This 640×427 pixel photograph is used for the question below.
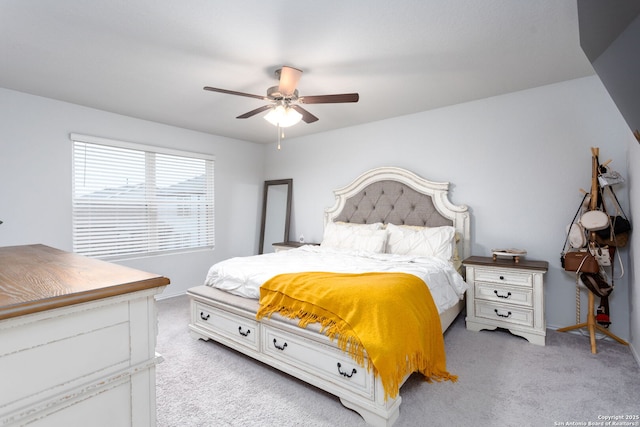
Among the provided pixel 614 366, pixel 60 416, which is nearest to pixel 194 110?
pixel 60 416

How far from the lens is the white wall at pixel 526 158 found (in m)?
2.75

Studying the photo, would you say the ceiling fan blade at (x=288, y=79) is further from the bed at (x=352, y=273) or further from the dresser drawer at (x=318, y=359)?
the dresser drawer at (x=318, y=359)

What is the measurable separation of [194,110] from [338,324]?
3043mm

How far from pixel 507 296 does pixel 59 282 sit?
3179mm

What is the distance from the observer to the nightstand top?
269 centimetres

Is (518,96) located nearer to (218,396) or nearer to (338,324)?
(338,324)

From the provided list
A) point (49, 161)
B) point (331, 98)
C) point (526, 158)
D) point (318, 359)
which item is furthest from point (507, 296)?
point (49, 161)

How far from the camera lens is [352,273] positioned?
241 centimetres

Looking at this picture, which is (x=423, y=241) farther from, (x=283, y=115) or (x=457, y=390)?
(x=283, y=115)

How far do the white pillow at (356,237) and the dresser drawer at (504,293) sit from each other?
1.03 meters

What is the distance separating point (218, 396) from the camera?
6.47 ft

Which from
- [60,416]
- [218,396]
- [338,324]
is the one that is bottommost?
[218,396]

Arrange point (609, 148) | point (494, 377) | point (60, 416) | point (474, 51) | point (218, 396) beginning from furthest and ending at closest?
point (609, 148)
point (474, 51)
point (494, 377)
point (218, 396)
point (60, 416)

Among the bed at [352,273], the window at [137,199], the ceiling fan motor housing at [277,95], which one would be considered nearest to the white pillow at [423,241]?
the bed at [352,273]
